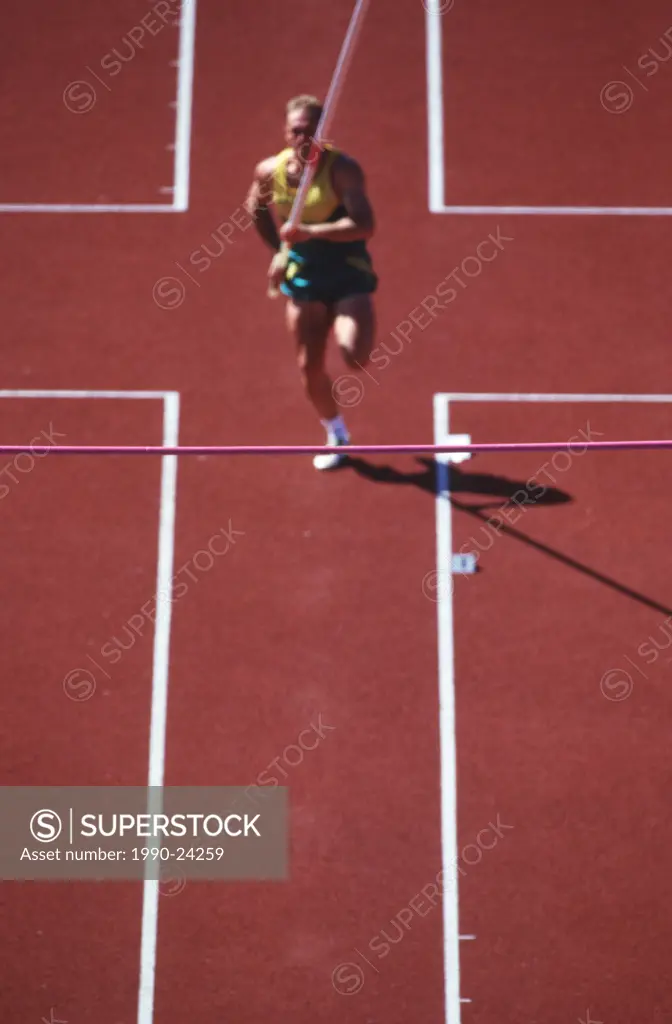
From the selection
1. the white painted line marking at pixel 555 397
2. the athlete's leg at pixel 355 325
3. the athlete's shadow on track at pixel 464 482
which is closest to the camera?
the athlete's leg at pixel 355 325

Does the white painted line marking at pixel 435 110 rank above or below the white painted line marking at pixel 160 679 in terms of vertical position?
above

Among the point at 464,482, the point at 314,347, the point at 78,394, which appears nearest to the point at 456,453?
the point at 464,482

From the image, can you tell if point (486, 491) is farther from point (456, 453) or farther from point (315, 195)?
point (315, 195)

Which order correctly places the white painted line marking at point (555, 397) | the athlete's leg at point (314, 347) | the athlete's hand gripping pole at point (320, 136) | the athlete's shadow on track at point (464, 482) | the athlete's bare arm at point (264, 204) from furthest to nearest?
the white painted line marking at point (555, 397)
the athlete's shadow on track at point (464, 482)
the athlete's leg at point (314, 347)
the athlete's bare arm at point (264, 204)
the athlete's hand gripping pole at point (320, 136)

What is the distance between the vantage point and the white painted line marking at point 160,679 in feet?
24.6

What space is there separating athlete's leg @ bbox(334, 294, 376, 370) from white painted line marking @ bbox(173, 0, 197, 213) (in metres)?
2.34

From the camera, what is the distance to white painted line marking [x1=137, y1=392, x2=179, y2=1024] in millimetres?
7500

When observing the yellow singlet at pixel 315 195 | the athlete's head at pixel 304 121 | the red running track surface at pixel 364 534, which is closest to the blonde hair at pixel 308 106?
the athlete's head at pixel 304 121

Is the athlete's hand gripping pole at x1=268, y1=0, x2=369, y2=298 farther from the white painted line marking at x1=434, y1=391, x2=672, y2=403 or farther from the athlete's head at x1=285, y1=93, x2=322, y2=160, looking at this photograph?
the white painted line marking at x1=434, y1=391, x2=672, y2=403

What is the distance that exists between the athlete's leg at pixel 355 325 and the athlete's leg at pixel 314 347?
5.9 inches

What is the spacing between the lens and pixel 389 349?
9.33 meters

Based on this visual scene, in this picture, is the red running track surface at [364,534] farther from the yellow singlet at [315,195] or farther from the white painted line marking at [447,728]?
the yellow singlet at [315,195]

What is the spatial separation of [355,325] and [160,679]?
2598mm

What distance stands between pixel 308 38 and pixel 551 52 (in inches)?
78.6
